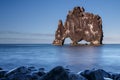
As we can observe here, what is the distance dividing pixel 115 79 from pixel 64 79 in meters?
6.45

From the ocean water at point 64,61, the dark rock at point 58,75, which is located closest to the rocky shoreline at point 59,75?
the dark rock at point 58,75

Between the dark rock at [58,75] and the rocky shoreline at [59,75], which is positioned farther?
the rocky shoreline at [59,75]

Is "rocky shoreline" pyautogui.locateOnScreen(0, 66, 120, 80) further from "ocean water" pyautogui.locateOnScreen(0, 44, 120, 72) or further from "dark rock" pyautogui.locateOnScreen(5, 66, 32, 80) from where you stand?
"ocean water" pyautogui.locateOnScreen(0, 44, 120, 72)

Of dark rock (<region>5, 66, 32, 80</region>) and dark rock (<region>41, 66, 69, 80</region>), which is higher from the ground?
dark rock (<region>41, 66, 69, 80</region>)

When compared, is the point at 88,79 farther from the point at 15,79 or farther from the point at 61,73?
the point at 15,79

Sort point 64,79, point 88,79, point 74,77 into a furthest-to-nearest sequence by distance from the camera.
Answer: point 88,79, point 74,77, point 64,79

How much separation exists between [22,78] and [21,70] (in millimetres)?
1279

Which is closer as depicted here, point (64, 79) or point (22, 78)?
point (64, 79)

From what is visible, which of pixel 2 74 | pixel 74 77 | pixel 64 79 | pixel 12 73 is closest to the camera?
pixel 64 79

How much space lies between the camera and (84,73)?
63.1 feet

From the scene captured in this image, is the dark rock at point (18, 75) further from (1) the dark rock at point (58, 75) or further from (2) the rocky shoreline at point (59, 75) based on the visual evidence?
(1) the dark rock at point (58, 75)

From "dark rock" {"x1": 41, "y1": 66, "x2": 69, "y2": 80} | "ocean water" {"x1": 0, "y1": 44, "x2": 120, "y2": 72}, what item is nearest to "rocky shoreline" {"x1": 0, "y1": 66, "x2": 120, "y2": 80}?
"dark rock" {"x1": 41, "y1": 66, "x2": 69, "y2": 80}

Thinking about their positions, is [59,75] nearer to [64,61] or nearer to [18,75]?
[18,75]

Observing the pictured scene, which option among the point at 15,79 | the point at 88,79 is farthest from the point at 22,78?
the point at 88,79
